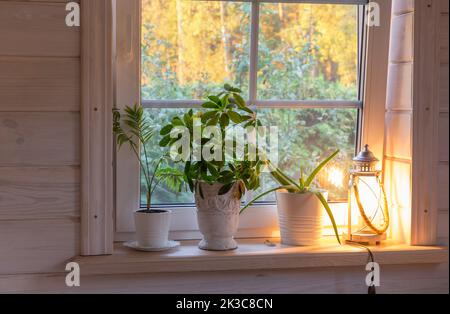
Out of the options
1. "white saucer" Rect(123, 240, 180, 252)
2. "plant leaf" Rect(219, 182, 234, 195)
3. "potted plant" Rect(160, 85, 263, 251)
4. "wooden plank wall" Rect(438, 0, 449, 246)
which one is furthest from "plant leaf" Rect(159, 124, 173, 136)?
"wooden plank wall" Rect(438, 0, 449, 246)

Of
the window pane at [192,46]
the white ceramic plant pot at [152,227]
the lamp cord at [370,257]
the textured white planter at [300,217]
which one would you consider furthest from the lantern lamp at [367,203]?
the white ceramic plant pot at [152,227]

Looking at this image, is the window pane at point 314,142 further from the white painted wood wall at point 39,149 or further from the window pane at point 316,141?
the white painted wood wall at point 39,149

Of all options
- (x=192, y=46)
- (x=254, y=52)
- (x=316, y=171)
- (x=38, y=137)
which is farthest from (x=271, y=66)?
(x=38, y=137)

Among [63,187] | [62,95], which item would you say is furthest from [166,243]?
[62,95]

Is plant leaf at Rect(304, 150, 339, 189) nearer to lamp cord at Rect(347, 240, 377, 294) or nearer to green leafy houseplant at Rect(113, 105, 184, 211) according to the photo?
lamp cord at Rect(347, 240, 377, 294)

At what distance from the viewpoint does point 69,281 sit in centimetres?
182

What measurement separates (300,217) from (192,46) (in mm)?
631

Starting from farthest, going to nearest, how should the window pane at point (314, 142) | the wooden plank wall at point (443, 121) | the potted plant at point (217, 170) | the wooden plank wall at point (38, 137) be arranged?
the window pane at point (314, 142)
the wooden plank wall at point (443, 121)
the potted plant at point (217, 170)
the wooden plank wall at point (38, 137)

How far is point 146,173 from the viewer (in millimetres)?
2047

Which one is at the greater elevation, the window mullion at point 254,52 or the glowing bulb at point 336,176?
the window mullion at point 254,52

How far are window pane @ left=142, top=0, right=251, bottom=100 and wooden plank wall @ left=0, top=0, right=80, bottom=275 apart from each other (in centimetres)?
27

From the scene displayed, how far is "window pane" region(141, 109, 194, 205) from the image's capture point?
2018 mm

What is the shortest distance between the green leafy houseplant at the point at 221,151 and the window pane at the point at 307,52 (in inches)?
7.9

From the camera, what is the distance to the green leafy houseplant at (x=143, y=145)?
1.92 metres
